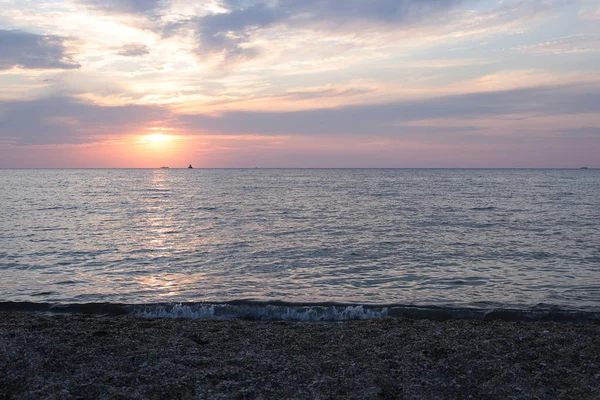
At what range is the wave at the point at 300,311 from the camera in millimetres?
12469

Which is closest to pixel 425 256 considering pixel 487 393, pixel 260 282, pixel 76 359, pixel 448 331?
pixel 260 282

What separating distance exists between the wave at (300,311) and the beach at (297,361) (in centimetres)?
136

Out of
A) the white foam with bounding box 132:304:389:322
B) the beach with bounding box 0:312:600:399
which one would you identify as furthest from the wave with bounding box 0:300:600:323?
the beach with bounding box 0:312:600:399

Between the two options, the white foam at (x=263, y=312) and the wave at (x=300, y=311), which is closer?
the wave at (x=300, y=311)

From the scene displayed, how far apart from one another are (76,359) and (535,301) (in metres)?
12.3

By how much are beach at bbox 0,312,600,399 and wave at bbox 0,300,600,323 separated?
136 centimetres

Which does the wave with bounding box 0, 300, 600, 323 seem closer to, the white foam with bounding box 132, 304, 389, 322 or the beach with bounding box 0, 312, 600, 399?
the white foam with bounding box 132, 304, 389, 322

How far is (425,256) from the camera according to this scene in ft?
66.8

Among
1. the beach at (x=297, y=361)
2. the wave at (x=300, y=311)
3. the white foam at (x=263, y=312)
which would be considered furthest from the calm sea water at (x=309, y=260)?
the beach at (x=297, y=361)

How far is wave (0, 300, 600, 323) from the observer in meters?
12.5

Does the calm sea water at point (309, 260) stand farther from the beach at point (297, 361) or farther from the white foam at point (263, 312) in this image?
the beach at point (297, 361)

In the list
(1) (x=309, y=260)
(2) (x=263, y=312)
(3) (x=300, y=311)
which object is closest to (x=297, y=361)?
(3) (x=300, y=311)

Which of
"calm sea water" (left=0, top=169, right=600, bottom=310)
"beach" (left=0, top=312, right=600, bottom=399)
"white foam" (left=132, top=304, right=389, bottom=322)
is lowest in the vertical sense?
"white foam" (left=132, top=304, right=389, bottom=322)

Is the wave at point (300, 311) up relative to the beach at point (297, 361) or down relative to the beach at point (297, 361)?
down
